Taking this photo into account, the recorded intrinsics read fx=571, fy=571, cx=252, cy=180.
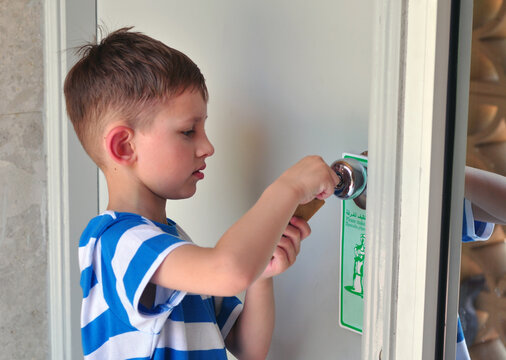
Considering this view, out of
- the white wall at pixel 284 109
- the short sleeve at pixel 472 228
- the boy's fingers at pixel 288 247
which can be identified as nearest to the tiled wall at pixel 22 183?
the white wall at pixel 284 109

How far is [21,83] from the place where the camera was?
1.19m

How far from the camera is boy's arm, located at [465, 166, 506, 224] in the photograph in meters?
0.48

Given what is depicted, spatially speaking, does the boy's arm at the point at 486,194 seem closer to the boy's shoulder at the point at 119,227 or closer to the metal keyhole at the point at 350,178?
the metal keyhole at the point at 350,178

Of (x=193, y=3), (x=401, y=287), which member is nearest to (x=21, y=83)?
(x=193, y=3)

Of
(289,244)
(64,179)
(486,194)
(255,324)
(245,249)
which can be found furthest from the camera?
(64,179)

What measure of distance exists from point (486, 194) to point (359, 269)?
0.90 ft

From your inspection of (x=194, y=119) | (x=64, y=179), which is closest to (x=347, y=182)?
(x=194, y=119)

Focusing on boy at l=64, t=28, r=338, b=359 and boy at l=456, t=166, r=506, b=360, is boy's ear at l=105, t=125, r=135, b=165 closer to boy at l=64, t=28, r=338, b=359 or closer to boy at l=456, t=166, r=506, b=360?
boy at l=64, t=28, r=338, b=359

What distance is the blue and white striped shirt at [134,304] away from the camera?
650 mm

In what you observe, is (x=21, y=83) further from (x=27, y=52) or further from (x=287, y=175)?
(x=287, y=175)

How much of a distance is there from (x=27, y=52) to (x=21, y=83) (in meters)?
0.07

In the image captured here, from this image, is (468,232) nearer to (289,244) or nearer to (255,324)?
(289,244)

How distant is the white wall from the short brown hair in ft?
0.42

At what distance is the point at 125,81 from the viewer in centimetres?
76
